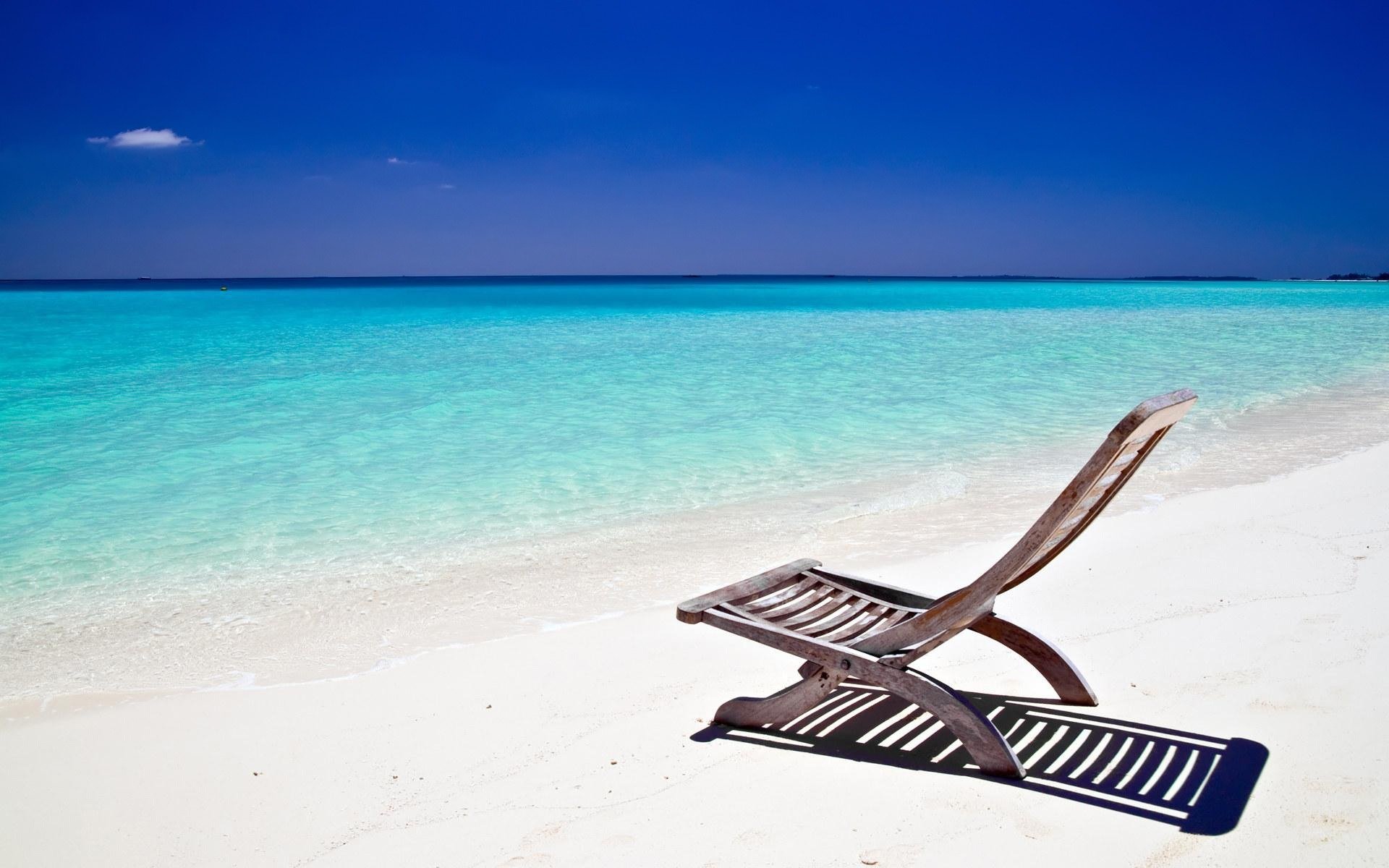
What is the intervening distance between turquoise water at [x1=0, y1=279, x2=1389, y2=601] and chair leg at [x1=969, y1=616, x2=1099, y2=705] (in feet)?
12.5

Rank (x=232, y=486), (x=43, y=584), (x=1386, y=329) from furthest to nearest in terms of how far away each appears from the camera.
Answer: (x=1386, y=329) < (x=232, y=486) < (x=43, y=584)

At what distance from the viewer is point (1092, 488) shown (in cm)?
270

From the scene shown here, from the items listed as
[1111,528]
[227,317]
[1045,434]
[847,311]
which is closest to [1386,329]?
[847,311]

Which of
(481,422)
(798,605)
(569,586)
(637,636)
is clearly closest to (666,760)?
(798,605)

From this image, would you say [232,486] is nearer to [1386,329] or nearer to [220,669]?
[220,669]

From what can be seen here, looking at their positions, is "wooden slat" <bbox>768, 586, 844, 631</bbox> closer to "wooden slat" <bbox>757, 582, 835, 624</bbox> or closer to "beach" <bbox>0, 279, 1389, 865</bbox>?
"wooden slat" <bbox>757, 582, 835, 624</bbox>

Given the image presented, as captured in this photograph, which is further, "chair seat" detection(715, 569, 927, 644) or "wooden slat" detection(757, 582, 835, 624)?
"wooden slat" detection(757, 582, 835, 624)

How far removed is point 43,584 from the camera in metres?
5.57

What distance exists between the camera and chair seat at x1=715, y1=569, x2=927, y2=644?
3297 millimetres

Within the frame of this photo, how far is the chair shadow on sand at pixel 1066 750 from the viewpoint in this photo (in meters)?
2.71

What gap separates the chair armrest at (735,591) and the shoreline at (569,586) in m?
1.40

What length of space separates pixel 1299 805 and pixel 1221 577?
94.9 inches

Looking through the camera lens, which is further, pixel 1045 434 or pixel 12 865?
pixel 1045 434

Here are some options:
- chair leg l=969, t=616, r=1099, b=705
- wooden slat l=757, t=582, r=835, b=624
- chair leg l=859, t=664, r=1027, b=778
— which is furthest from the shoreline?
chair leg l=859, t=664, r=1027, b=778
